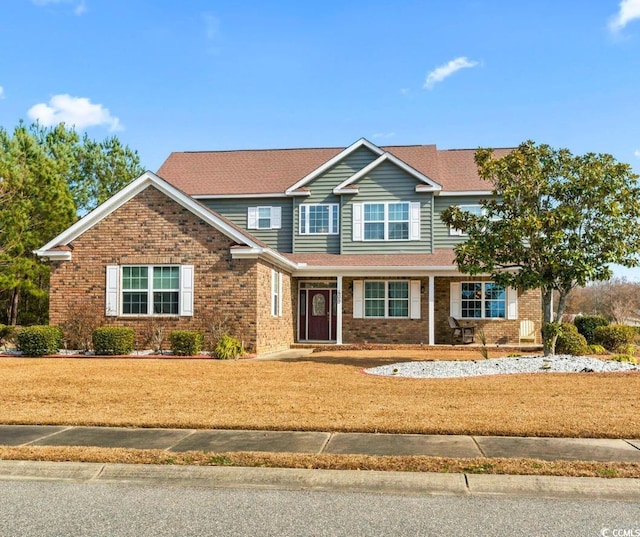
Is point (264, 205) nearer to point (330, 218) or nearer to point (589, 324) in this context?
point (330, 218)

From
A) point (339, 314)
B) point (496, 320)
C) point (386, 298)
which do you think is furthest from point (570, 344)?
point (339, 314)

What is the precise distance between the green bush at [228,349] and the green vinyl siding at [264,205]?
798 cm

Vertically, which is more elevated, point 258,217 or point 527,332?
point 258,217

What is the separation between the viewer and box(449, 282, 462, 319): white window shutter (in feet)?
78.7

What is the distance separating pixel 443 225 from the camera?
83.3 ft

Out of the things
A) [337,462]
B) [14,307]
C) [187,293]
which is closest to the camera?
[337,462]

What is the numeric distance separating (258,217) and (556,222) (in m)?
13.8

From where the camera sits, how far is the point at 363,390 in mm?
11500

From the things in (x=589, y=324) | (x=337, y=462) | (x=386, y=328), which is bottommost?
(x=337, y=462)

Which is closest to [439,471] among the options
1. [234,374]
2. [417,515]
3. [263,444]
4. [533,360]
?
[417,515]

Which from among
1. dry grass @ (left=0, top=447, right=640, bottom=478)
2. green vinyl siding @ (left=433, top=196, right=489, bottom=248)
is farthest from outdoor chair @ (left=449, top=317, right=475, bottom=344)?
dry grass @ (left=0, top=447, right=640, bottom=478)

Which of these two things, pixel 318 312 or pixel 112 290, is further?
pixel 318 312

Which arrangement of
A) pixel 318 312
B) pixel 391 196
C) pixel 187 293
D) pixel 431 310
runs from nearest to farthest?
pixel 187 293, pixel 431 310, pixel 391 196, pixel 318 312

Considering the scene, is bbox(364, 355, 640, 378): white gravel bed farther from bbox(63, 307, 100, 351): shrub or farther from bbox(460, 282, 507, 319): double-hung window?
bbox(63, 307, 100, 351): shrub
